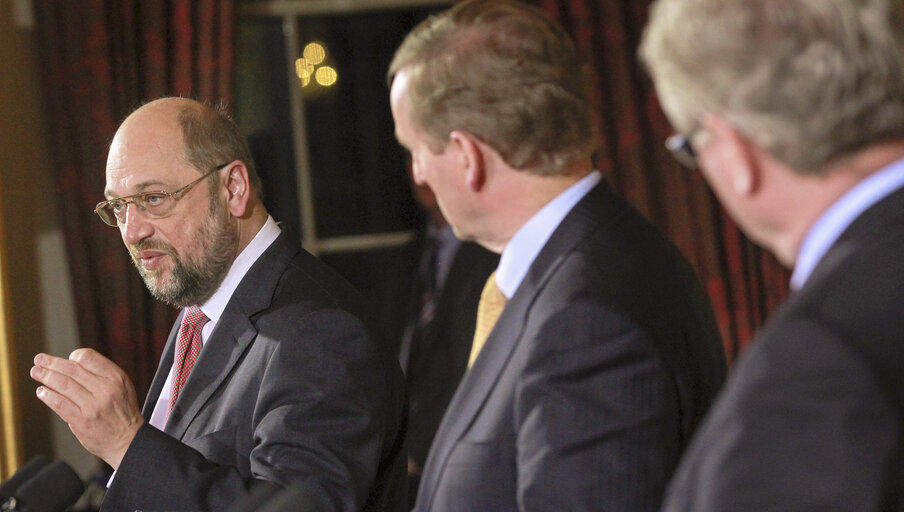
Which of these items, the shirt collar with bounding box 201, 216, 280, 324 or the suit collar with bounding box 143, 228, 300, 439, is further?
the shirt collar with bounding box 201, 216, 280, 324

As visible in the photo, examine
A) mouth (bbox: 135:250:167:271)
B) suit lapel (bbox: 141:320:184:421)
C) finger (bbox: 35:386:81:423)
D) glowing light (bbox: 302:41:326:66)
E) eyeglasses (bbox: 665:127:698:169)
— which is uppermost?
glowing light (bbox: 302:41:326:66)

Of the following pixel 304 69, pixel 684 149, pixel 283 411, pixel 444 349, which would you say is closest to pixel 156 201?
pixel 283 411

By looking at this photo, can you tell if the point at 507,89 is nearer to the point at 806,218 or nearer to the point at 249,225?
the point at 806,218

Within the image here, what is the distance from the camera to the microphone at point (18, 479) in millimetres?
1215

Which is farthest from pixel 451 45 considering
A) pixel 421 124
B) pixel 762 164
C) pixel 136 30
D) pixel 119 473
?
pixel 136 30

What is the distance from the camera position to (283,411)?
56.6 inches

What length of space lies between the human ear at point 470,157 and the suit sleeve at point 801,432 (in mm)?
644

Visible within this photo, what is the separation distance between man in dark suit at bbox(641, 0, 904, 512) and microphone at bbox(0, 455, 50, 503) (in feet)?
2.82

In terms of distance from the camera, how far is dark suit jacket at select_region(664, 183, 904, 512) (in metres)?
0.64

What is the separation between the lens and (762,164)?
0.77m

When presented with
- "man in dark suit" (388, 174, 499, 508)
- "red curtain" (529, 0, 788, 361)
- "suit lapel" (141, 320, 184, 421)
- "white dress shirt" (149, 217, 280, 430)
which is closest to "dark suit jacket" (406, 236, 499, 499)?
"man in dark suit" (388, 174, 499, 508)

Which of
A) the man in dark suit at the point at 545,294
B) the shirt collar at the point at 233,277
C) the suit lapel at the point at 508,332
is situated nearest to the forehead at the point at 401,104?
the man in dark suit at the point at 545,294

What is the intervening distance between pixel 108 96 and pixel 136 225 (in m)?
2.43

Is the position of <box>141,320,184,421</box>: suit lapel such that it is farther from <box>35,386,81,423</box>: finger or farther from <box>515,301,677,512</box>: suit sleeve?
<box>515,301,677,512</box>: suit sleeve
